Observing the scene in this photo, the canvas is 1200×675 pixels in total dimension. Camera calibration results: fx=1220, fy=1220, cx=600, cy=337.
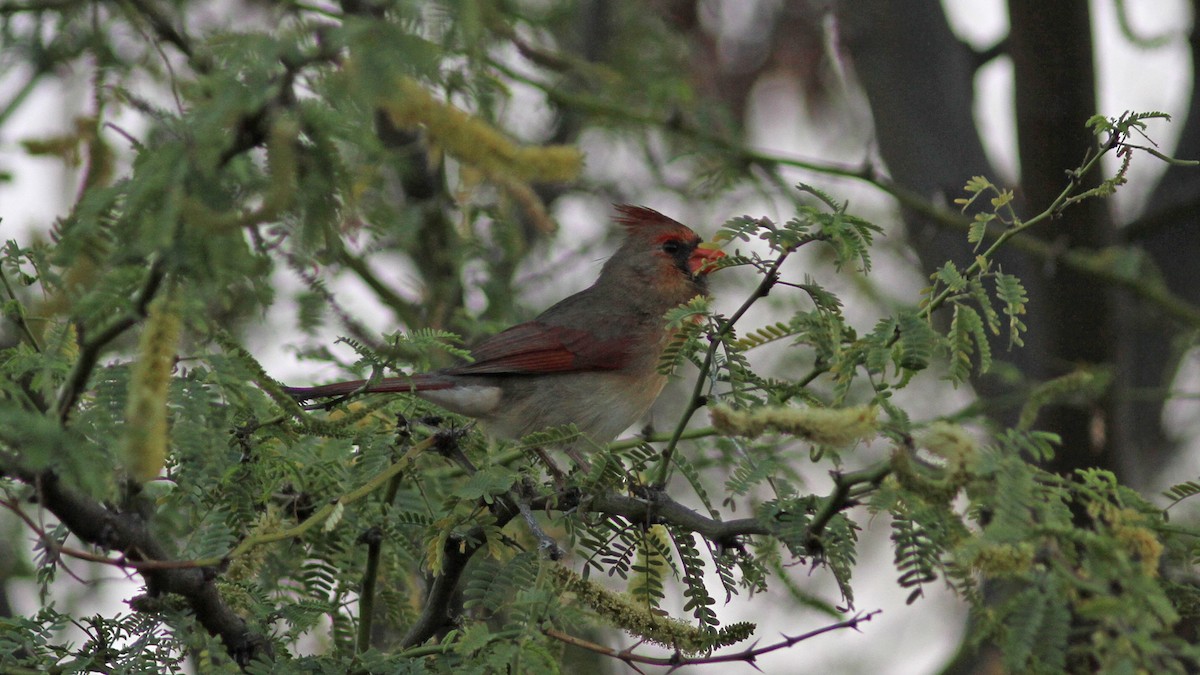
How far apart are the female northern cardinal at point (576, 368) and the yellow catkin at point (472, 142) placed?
6.70 feet

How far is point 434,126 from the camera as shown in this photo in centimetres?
184

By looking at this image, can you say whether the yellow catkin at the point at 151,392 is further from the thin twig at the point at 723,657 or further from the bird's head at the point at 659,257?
the bird's head at the point at 659,257

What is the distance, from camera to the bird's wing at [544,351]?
167 inches

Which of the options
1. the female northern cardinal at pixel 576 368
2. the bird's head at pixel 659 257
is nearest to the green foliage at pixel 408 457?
the female northern cardinal at pixel 576 368

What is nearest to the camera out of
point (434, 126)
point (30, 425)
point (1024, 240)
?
point (30, 425)

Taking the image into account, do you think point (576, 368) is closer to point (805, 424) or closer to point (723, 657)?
point (723, 657)

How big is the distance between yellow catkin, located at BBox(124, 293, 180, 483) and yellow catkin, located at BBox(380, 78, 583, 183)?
1.40 ft

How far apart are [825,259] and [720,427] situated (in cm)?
349

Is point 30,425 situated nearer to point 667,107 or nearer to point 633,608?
point 633,608

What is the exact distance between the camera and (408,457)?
2639 mm

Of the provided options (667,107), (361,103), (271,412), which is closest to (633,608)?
(271,412)

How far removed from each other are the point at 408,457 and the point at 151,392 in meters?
1.09

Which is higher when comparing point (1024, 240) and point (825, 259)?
point (825, 259)

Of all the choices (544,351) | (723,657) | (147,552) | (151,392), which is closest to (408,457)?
(147,552)
